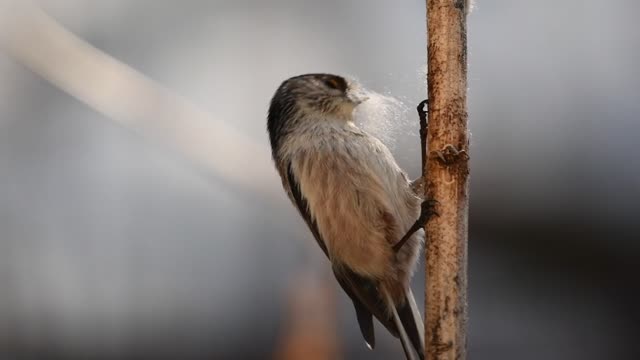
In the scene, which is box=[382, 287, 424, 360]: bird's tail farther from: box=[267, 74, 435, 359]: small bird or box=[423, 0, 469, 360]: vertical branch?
box=[423, 0, 469, 360]: vertical branch

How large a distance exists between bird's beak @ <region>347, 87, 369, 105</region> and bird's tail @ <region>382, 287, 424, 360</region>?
1.60 ft

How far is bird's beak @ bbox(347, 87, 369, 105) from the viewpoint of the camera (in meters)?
2.43

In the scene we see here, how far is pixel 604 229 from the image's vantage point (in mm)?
3816

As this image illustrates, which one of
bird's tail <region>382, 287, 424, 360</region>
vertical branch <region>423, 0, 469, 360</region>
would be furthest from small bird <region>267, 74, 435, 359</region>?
vertical branch <region>423, 0, 469, 360</region>

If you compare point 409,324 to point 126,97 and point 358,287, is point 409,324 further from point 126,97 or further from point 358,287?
point 126,97

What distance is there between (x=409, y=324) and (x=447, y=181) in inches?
26.7

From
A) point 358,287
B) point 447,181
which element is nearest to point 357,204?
point 358,287

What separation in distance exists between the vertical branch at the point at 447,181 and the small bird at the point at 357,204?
492 mm

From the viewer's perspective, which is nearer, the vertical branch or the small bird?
the vertical branch

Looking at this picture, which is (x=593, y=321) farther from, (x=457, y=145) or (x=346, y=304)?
(x=457, y=145)

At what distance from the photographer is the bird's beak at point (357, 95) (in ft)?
7.99

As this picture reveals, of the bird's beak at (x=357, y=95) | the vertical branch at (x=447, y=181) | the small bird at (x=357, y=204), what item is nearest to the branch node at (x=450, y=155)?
the vertical branch at (x=447, y=181)

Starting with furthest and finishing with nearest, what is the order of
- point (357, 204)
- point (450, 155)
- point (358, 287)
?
1. point (358, 287)
2. point (357, 204)
3. point (450, 155)

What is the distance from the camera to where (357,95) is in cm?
246
